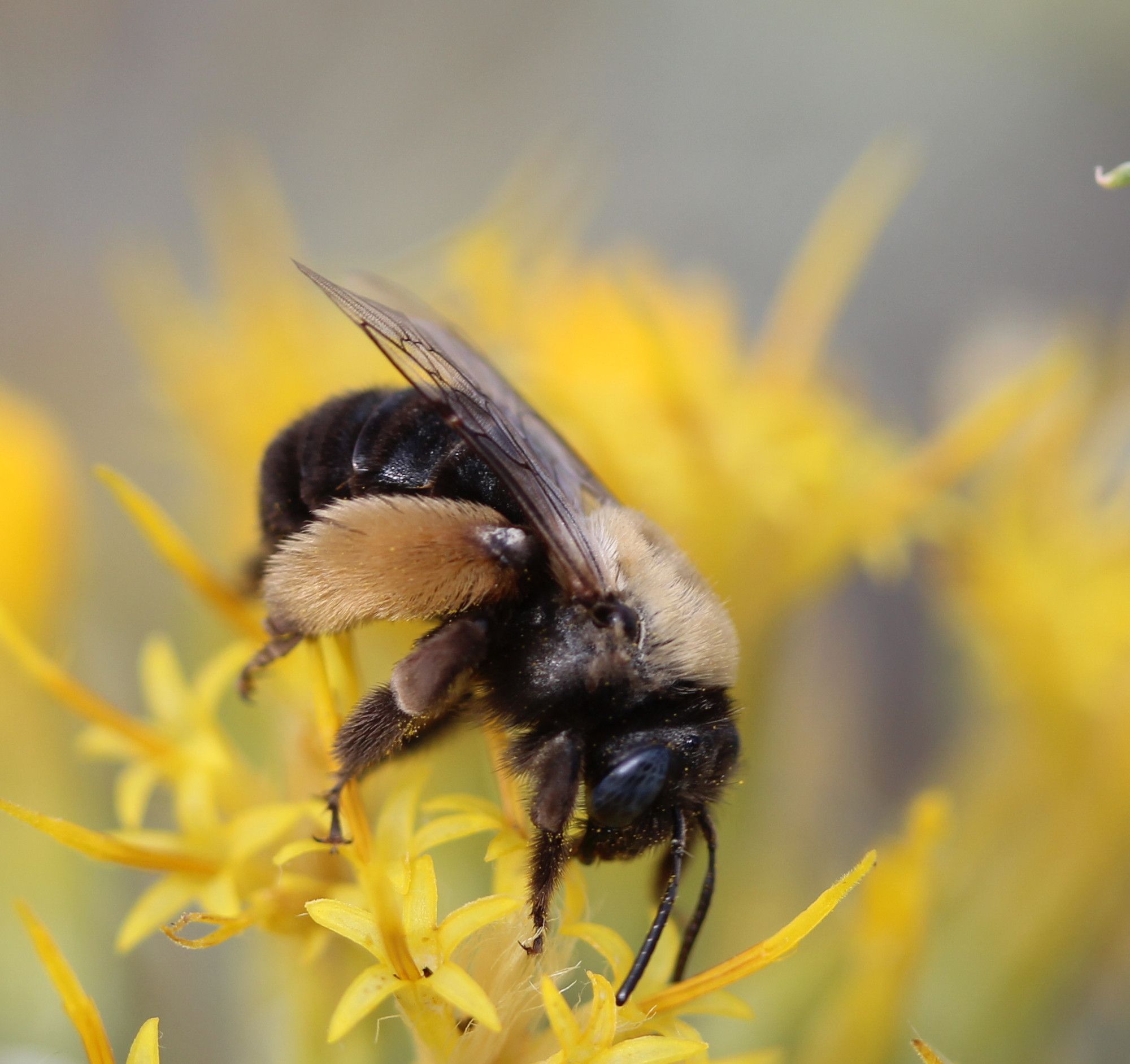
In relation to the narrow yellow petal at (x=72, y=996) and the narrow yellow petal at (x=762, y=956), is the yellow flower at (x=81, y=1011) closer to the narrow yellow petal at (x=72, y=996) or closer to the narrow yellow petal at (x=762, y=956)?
the narrow yellow petal at (x=72, y=996)

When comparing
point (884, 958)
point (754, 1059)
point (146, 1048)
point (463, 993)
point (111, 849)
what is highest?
point (111, 849)

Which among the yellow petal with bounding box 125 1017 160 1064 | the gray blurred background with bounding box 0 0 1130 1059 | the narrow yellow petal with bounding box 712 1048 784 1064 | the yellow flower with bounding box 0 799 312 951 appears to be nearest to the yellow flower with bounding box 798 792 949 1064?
the narrow yellow petal with bounding box 712 1048 784 1064

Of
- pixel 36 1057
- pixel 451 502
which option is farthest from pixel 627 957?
pixel 36 1057

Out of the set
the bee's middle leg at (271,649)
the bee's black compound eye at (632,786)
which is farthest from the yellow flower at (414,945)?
the bee's middle leg at (271,649)

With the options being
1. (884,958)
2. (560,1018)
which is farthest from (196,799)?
(884,958)

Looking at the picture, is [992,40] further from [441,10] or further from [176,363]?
[176,363]

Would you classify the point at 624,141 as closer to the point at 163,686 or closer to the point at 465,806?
the point at 163,686

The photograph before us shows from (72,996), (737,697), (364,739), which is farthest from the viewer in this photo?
(737,697)
